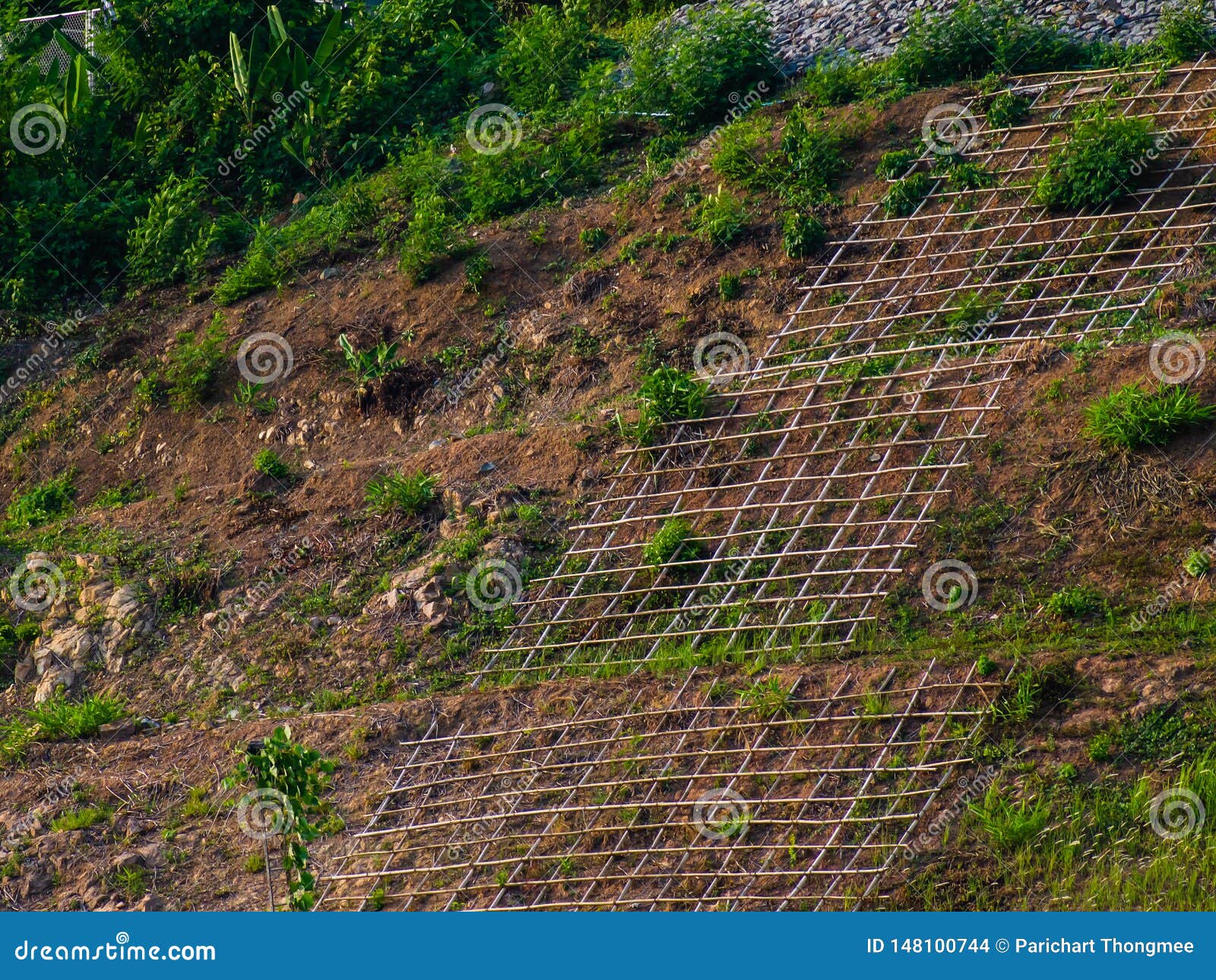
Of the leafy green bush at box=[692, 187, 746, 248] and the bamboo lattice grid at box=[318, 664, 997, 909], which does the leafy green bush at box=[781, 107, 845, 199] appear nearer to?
the leafy green bush at box=[692, 187, 746, 248]

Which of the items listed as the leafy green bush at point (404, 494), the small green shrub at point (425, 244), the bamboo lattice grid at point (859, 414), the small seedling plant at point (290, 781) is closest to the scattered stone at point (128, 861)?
the small seedling plant at point (290, 781)

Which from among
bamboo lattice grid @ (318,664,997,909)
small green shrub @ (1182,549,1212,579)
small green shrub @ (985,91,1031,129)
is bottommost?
small green shrub @ (1182,549,1212,579)

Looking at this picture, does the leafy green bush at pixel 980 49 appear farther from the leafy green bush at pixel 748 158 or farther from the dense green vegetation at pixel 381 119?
the leafy green bush at pixel 748 158

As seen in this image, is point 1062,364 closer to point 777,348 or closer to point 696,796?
point 777,348

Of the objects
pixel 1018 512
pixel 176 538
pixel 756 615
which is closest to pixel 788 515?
pixel 756 615

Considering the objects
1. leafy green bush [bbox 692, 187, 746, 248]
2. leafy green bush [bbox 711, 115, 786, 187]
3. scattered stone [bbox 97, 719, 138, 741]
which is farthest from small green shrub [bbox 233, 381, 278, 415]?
leafy green bush [bbox 711, 115, 786, 187]

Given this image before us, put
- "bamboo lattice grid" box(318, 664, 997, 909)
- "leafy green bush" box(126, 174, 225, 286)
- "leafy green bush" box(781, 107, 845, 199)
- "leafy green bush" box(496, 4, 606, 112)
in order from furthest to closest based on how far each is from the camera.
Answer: "leafy green bush" box(496, 4, 606, 112) < "leafy green bush" box(126, 174, 225, 286) < "leafy green bush" box(781, 107, 845, 199) < "bamboo lattice grid" box(318, 664, 997, 909)
